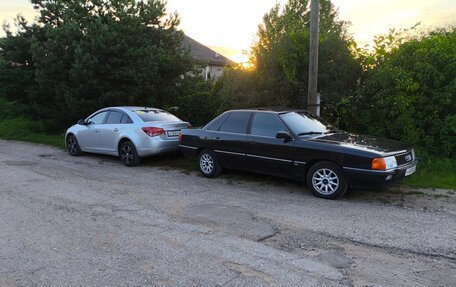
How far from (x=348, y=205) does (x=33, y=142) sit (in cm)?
1264

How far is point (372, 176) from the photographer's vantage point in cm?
624

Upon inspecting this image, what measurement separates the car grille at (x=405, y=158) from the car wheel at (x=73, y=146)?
8.73 m

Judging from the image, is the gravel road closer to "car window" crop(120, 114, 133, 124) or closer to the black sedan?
the black sedan

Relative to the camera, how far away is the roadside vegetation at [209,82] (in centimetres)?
869

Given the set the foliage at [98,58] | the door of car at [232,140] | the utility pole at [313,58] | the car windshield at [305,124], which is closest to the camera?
the car windshield at [305,124]

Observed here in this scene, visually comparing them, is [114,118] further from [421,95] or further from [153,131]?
[421,95]

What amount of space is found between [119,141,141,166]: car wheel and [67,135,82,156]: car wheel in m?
2.12

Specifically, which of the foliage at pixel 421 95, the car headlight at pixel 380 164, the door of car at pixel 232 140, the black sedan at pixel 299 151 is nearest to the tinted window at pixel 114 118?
the black sedan at pixel 299 151

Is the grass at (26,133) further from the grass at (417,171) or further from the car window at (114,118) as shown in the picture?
the car window at (114,118)

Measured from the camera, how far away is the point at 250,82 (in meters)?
11.0

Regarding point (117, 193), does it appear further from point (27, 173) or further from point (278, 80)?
point (278, 80)

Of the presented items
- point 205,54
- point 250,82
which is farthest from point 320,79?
point 205,54

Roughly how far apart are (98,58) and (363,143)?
1012 cm

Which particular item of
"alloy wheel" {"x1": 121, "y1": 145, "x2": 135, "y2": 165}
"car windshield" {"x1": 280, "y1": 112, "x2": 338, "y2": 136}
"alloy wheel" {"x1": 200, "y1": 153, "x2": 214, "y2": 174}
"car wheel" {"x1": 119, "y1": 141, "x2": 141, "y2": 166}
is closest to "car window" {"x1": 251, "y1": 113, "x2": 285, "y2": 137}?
"car windshield" {"x1": 280, "y1": 112, "x2": 338, "y2": 136}
